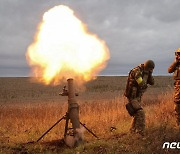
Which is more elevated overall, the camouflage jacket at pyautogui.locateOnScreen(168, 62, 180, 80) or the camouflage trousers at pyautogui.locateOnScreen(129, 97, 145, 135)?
the camouflage jacket at pyautogui.locateOnScreen(168, 62, 180, 80)

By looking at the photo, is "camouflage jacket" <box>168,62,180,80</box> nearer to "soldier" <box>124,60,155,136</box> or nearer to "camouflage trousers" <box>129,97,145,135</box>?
"soldier" <box>124,60,155,136</box>

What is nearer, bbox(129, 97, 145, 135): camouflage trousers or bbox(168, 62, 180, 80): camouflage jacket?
bbox(129, 97, 145, 135): camouflage trousers

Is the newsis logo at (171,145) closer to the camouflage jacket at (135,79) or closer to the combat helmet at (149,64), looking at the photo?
the camouflage jacket at (135,79)

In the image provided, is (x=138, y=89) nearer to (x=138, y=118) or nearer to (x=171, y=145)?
(x=138, y=118)

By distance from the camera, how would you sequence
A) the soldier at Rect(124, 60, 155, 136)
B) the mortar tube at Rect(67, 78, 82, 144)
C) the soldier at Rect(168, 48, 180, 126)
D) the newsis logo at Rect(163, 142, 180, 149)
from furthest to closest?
the soldier at Rect(168, 48, 180, 126)
the soldier at Rect(124, 60, 155, 136)
the mortar tube at Rect(67, 78, 82, 144)
the newsis logo at Rect(163, 142, 180, 149)

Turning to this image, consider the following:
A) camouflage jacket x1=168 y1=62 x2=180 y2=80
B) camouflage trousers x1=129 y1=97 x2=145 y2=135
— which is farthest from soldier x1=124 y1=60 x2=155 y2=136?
camouflage jacket x1=168 y1=62 x2=180 y2=80

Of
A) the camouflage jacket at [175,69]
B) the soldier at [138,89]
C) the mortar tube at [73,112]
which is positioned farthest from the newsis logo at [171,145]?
the camouflage jacket at [175,69]

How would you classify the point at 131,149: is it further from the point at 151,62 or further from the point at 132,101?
the point at 151,62

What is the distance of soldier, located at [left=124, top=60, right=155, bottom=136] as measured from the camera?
10109 mm

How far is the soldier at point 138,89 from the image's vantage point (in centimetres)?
1011

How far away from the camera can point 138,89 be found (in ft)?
33.7

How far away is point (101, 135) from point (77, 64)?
2.44m

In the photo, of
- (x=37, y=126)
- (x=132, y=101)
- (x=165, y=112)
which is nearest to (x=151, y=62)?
(x=132, y=101)

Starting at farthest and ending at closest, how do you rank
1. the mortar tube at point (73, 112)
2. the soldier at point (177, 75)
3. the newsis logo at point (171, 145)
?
the soldier at point (177, 75)
the mortar tube at point (73, 112)
the newsis logo at point (171, 145)
